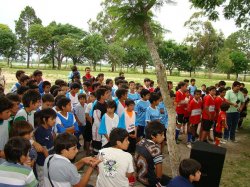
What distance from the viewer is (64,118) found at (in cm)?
469

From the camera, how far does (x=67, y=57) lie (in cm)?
5981

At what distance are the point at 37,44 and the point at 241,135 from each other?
178 feet

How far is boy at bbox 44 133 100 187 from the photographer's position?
8.65 feet

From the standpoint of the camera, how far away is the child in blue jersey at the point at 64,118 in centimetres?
459

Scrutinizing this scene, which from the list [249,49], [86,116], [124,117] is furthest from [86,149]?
[249,49]

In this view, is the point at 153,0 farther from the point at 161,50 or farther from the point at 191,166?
the point at 161,50

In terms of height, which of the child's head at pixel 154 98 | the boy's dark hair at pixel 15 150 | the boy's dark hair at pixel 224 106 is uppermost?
the child's head at pixel 154 98

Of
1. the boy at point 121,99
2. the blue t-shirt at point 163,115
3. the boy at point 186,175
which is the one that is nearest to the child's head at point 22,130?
the boy at point 186,175

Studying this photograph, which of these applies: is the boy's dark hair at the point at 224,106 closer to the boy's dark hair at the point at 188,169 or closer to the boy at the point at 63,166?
the boy's dark hair at the point at 188,169

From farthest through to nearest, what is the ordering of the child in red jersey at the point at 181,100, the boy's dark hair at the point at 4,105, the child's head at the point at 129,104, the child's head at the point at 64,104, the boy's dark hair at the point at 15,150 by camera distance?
the child in red jersey at the point at 181,100
the child's head at the point at 129,104
the child's head at the point at 64,104
the boy's dark hair at the point at 4,105
the boy's dark hair at the point at 15,150

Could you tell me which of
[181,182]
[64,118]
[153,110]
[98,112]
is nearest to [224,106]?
[153,110]

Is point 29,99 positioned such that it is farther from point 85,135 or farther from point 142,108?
point 142,108

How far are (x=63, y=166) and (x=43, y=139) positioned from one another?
136 centimetres

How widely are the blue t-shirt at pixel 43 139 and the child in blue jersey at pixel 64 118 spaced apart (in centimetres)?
63
